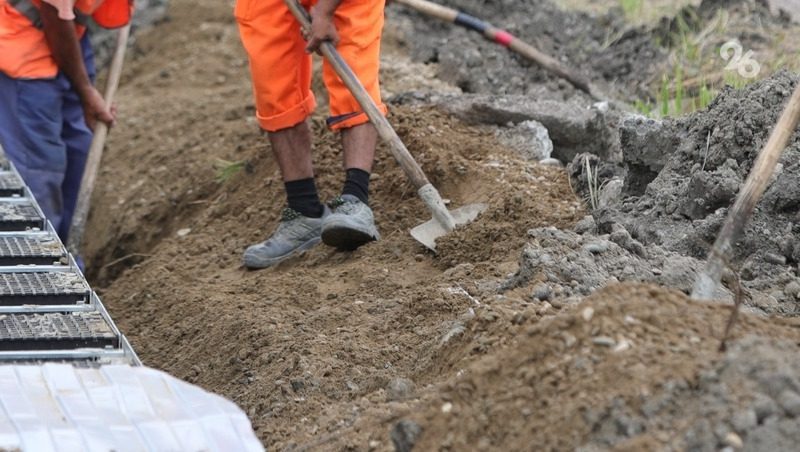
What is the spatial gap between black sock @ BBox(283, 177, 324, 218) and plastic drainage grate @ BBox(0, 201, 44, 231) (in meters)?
0.98

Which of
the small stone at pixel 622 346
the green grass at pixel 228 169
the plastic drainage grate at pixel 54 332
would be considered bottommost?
the green grass at pixel 228 169

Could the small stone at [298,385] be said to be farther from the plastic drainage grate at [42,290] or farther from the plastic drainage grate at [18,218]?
the plastic drainage grate at [18,218]

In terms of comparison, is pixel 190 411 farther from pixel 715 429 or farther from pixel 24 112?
pixel 24 112

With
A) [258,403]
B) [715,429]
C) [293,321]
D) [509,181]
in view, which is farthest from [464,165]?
[715,429]

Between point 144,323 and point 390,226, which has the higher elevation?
point 390,226

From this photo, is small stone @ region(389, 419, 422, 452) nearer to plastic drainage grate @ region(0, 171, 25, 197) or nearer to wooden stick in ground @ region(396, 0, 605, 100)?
plastic drainage grate @ region(0, 171, 25, 197)

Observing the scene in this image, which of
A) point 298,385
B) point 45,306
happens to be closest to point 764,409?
point 298,385

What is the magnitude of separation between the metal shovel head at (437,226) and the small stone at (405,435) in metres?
1.80

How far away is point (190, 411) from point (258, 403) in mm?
676

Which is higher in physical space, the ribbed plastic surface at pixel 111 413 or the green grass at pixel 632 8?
the ribbed plastic surface at pixel 111 413

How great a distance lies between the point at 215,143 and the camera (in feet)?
22.1

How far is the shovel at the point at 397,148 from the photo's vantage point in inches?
180

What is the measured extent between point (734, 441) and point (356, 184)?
105 inches
